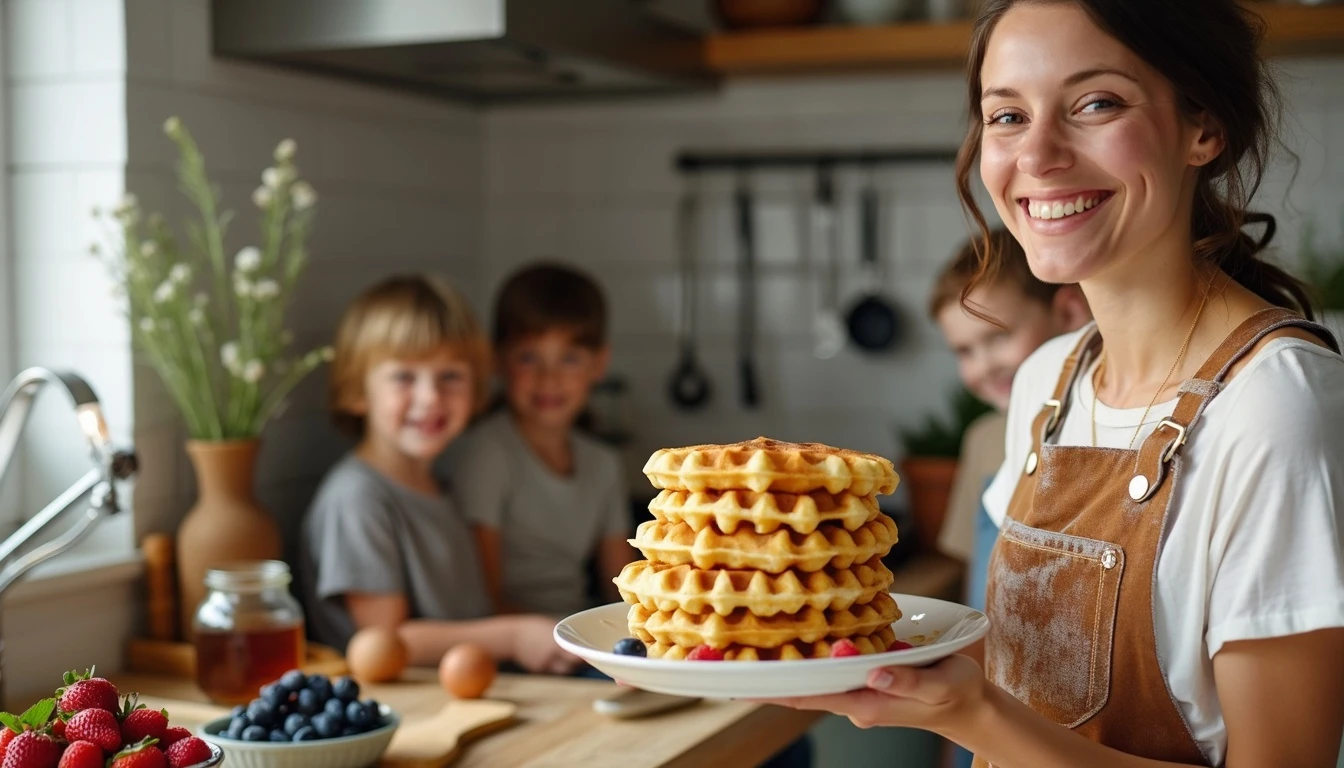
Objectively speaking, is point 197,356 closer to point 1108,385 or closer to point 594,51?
point 594,51

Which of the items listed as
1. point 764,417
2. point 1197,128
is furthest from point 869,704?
point 764,417

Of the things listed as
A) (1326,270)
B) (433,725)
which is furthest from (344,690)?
(1326,270)

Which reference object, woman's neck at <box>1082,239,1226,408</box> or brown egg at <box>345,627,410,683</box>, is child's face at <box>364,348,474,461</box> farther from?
woman's neck at <box>1082,239,1226,408</box>

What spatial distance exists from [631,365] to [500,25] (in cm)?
114

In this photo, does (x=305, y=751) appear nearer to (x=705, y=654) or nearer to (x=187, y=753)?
(x=187, y=753)

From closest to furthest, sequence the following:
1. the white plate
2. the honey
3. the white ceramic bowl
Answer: the white plate → the white ceramic bowl → the honey

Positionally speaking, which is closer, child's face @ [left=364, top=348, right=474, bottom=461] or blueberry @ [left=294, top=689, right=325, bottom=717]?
blueberry @ [left=294, top=689, right=325, bottom=717]

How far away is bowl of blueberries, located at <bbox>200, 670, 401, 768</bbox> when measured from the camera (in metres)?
1.50

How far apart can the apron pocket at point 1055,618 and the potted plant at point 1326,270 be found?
1354 millimetres

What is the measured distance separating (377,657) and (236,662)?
0.63 feet

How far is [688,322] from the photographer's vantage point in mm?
3092

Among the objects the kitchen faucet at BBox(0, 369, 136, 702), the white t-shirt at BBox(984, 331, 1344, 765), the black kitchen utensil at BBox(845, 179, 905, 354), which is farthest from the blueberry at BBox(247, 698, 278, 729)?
the black kitchen utensil at BBox(845, 179, 905, 354)

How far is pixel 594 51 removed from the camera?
2.45 m

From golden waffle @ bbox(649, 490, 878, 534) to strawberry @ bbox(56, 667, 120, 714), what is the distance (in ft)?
1.69
